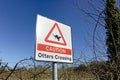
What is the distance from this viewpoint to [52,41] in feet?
8.90

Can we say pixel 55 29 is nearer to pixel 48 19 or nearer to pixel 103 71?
pixel 48 19

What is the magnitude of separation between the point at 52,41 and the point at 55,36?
10cm

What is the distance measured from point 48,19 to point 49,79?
408cm

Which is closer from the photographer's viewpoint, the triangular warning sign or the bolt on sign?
the bolt on sign

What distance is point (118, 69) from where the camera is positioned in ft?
18.4

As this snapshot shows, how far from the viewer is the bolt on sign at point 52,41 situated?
2.52 metres

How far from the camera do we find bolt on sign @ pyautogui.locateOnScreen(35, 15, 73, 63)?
2.52 m

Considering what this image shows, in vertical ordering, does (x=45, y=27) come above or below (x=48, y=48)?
above

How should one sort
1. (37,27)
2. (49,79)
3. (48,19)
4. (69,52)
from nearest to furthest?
(37,27) → (48,19) → (69,52) → (49,79)

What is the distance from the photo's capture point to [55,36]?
2793 millimetres

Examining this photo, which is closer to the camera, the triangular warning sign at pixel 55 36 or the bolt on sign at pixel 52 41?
the bolt on sign at pixel 52 41

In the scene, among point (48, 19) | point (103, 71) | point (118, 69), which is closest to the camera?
point (48, 19)

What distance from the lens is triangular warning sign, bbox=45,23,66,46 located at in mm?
2673

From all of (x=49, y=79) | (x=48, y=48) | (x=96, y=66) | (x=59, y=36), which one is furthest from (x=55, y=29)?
(x=49, y=79)
